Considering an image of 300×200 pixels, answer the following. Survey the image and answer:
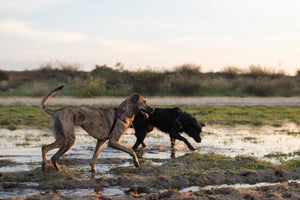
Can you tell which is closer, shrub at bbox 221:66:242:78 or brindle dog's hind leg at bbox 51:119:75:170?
brindle dog's hind leg at bbox 51:119:75:170

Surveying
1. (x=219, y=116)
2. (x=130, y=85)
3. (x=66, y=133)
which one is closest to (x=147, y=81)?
(x=130, y=85)

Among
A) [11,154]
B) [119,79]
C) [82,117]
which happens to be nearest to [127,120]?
[82,117]

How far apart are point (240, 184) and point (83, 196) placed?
2.82 meters

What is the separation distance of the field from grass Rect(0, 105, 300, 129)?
88.4 inches

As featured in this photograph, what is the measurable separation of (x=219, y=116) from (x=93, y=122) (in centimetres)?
1153

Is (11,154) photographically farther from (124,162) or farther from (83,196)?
(83,196)

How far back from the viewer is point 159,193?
5.81 meters

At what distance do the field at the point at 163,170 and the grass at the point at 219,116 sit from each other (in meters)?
2.25

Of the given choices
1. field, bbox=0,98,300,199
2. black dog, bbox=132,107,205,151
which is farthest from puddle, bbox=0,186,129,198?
black dog, bbox=132,107,205,151

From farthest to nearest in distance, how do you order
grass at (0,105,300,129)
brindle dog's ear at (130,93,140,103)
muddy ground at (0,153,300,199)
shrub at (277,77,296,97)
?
shrub at (277,77,296,97)
grass at (0,105,300,129)
brindle dog's ear at (130,93,140,103)
muddy ground at (0,153,300,199)

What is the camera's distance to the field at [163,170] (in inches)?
235

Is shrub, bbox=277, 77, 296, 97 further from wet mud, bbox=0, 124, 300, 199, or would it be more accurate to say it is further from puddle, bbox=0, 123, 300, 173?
wet mud, bbox=0, 124, 300, 199

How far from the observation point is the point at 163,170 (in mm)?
7445

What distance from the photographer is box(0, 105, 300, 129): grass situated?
1574cm
